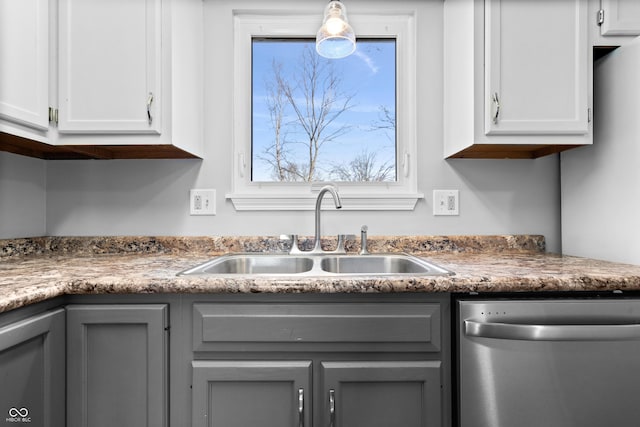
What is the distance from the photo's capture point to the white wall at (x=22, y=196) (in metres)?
1.58

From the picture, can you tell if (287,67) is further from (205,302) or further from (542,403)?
(542,403)

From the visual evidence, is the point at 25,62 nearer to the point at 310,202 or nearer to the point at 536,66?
the point at 310,202

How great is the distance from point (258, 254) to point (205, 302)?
64 centimetres

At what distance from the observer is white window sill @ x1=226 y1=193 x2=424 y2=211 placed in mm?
1789

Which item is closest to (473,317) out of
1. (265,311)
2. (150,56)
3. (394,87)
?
(265,311)

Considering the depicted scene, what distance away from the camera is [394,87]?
74.3 inches

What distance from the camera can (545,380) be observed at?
1044 millimetres

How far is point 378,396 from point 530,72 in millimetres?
1363

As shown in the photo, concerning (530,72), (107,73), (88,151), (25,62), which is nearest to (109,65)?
(107,73)

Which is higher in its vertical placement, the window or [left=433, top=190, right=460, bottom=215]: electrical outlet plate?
the window

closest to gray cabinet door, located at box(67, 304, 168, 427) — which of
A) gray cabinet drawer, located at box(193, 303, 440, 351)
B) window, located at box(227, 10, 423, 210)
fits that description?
gray cabinet drawer, located at box(193, 303, 440, 351)

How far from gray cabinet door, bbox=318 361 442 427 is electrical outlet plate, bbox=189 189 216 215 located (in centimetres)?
105

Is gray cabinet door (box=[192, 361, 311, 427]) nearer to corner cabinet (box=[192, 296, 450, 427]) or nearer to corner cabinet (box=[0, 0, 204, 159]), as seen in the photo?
corner cabinet (box=[192, 296, 450, 427])

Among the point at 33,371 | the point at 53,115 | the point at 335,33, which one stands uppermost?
the point at 335,33
